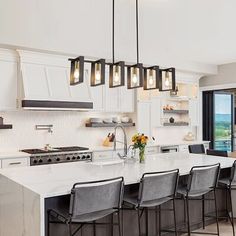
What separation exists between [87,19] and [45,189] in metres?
2.42

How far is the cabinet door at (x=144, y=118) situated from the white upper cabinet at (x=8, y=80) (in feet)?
8.96

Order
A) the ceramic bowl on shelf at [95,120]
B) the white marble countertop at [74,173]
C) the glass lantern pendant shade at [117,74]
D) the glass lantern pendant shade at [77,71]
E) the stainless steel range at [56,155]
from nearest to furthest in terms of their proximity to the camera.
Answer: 1. the white marble countertop at [74,173]
2. the glass lantern pendant shade at [77,71]
3. the glass lantern pendant shade at [117,74]
4. the stainless steel range at [56,155]
5. the ceramic bowl on shelf at [95,120]

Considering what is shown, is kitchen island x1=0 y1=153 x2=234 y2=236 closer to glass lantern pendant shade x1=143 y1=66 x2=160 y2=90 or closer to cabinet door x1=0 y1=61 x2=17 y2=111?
glass lantern pendant shade x1=143 y1=66 x2=160 y2=90

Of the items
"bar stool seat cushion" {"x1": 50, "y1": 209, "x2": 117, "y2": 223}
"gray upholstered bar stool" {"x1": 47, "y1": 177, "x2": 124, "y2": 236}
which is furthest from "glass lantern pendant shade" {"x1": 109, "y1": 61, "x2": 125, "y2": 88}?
"bar stool seat cushion" {"x1": 50, "y1": 209, "x2": 117, "y2": 223}

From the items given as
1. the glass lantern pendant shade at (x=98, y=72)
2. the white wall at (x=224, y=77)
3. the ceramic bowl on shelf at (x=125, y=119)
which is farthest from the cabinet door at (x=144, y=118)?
the glass lantern pendant shade at (x=98, y=72)

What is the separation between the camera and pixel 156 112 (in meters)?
6.97

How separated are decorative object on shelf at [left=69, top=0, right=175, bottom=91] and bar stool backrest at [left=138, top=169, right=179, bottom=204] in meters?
1.10

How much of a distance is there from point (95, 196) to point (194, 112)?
5.77 m

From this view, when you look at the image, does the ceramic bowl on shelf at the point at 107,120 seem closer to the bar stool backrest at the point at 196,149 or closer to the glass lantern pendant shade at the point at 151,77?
the bar stool backrest at the point at 196,149

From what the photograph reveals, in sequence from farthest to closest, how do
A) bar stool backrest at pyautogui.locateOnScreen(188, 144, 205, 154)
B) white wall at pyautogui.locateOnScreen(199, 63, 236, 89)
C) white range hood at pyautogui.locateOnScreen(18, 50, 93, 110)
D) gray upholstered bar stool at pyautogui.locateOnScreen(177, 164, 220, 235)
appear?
white wall at pyautogui.locateOnScreen(199, 63, 236, 89)
bar stool backrest at pyautogui.locateOnScreen(188, 144, 205, 154)
white range hood at pyautogui.locateOnScreen(18, 50, 93, 110)
gray upholstered bar stool at pyautogui.locateOnScreen(177, 164, 220, 235)

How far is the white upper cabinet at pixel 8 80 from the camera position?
4.87 m

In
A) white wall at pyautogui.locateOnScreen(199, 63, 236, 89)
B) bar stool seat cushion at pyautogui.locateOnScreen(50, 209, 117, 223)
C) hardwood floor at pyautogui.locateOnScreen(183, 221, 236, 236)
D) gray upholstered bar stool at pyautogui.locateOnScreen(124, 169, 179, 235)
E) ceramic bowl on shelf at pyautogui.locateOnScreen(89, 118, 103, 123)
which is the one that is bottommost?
hardwood floor at pyautogui.locateOnScreen(183, 221, 236, 236)

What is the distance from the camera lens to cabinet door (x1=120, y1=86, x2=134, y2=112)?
6.37 metres

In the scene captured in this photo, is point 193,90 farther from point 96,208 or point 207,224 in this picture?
point 96,208
